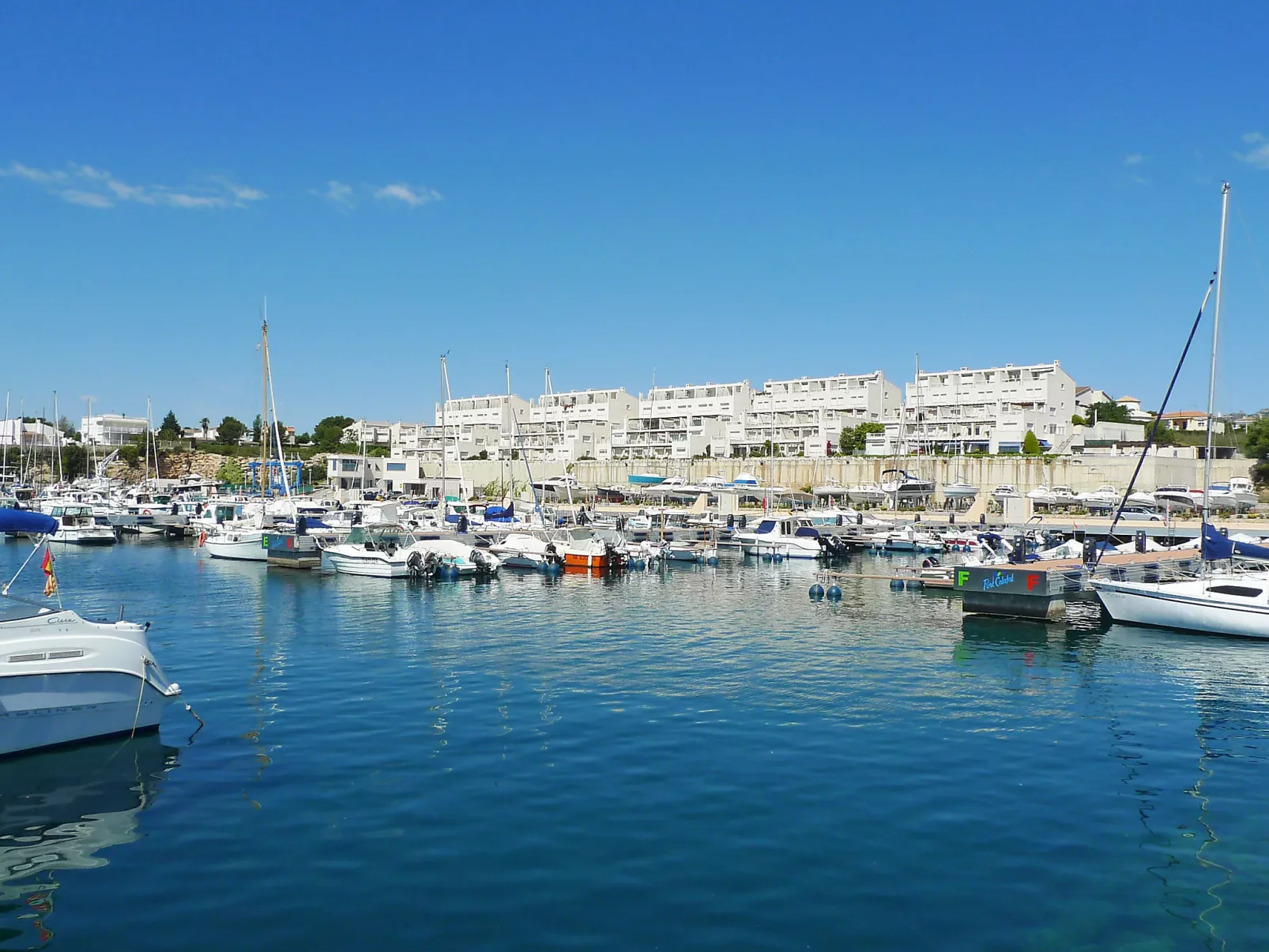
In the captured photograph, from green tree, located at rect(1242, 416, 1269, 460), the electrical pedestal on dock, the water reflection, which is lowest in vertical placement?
the electrical pedestal on dock

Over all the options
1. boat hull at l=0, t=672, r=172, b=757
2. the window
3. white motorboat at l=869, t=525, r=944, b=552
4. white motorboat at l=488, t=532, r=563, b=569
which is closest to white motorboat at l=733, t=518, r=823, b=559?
white motorboat at l=869, t=525, r=944, b=552

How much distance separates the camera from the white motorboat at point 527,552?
175 ft

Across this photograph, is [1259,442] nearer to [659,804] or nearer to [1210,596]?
[1210,596]

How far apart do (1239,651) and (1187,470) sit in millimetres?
84876

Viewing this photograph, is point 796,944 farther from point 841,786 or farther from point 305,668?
point 305,668

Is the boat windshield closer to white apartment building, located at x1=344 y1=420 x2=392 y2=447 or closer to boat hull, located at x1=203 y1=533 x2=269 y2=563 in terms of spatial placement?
boat hull, located at x1=203 y1=533 x2=269 y2=563

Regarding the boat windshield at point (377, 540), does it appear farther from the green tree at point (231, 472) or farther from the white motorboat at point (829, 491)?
the green tree at point (231, 472)

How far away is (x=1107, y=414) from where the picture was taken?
471ft

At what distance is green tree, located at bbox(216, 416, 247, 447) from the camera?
187625mm

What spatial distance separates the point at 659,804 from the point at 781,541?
170 feet

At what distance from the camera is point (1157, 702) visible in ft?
73.3

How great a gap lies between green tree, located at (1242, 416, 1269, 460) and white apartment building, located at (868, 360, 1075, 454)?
20.6 metres

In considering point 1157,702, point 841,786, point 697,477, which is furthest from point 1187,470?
point 841,786

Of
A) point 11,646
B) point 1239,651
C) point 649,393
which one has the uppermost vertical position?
point 649,393
